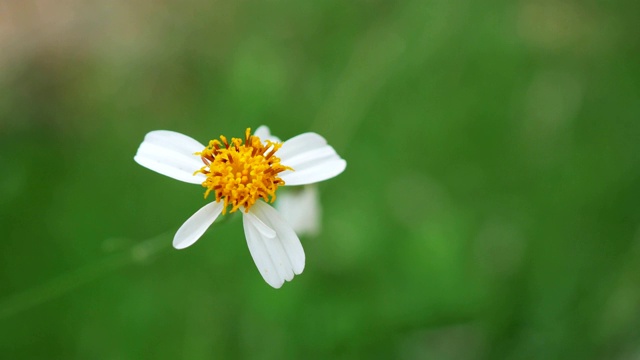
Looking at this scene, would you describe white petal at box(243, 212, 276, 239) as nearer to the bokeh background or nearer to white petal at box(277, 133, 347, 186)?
white petal at box(277, 133, 347, 186)

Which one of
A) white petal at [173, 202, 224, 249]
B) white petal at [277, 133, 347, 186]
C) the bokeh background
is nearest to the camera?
white petal at [173, 202, 224, 249]

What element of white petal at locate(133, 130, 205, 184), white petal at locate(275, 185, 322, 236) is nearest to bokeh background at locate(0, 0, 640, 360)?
white petal at locate(275, 185, 322, 236)

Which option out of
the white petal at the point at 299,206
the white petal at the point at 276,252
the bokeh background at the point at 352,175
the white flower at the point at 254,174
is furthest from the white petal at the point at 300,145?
the bokeh background at the point at 352,175

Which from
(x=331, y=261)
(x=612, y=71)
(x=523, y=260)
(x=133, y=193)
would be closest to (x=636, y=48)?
(x=612, y=71)

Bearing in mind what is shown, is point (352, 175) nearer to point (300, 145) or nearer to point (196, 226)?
point (300, 145)

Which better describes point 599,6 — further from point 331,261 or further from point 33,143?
point 33,143

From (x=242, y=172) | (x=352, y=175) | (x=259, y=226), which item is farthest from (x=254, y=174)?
(x=352, y=175)

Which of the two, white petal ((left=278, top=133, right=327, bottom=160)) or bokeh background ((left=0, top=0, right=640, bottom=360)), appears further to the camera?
bokeh background ((left=0, top=0, right=640, bottom=360))
